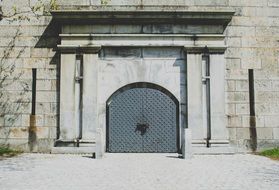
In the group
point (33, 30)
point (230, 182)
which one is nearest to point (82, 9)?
point (33, 30)

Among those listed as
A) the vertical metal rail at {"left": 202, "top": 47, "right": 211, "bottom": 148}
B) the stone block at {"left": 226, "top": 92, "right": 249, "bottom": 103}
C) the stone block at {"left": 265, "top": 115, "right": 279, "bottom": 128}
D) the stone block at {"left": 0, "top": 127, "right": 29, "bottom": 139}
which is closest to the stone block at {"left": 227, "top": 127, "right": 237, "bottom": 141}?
the vertical metal rail at {"left": 202, "top": 47, "right": 211, "bottom": 148}

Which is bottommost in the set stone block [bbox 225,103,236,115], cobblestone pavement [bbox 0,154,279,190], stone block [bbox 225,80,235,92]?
cobblestone pavement [bbox 0,154,279,190]

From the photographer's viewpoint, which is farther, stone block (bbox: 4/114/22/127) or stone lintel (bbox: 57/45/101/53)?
stone block (bbox: 4/114/22/127)

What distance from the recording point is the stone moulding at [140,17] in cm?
1034

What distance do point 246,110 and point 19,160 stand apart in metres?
6.27

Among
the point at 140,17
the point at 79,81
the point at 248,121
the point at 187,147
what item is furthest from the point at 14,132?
the point at 248,121

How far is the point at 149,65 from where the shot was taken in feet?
34.9

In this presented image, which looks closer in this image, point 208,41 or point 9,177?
point 9,177

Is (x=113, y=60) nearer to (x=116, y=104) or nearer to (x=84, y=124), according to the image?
(x=116, y=104)

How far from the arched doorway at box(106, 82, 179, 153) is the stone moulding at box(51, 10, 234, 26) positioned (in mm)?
1931

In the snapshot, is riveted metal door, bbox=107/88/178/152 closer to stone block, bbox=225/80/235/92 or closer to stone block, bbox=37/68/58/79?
stone block, bbox=225/80/235/92

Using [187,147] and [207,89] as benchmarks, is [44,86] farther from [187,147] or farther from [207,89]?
[207,89]

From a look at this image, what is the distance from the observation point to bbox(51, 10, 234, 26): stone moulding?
10.3 metres

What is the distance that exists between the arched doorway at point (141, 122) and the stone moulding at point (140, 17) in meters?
1.93
